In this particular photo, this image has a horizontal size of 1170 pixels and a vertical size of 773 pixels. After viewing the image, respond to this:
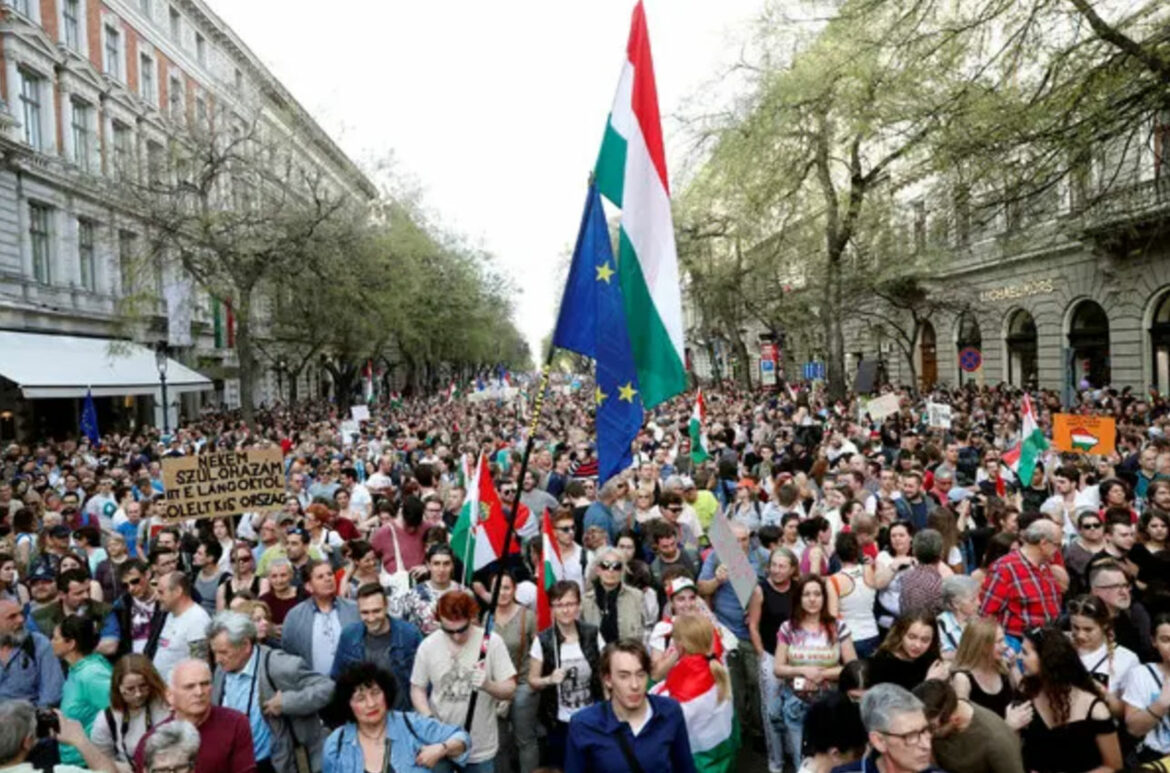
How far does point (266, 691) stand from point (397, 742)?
1097 millimetres

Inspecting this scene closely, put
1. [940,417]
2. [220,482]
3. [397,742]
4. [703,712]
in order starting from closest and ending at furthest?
[397,742], [703,712], [220,482], [940,417]

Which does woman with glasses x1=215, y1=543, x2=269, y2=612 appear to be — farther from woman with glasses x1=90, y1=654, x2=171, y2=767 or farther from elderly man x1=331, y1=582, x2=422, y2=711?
woman with glasses x1=90, y1=654, x2=171, y2=767

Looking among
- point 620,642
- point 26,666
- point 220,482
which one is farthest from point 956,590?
point 220,482

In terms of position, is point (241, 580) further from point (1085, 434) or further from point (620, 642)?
point (1085, 434)

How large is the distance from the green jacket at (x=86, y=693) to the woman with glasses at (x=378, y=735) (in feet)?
5.39

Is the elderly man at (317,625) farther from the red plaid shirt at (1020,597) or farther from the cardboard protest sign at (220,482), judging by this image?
the red plaid shirt at (1020,597)

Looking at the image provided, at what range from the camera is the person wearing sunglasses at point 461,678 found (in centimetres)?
465

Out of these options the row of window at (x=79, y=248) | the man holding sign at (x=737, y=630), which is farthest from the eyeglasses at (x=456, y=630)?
the row of window at (x=79, y=248)

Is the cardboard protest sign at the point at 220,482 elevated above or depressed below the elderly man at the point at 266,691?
above

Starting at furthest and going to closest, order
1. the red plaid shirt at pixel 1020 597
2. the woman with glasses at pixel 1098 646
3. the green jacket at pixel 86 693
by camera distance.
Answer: the red plaid shirt at pixel 1020 597 → the green jacket at pixel 86 693 → the woman with glasses at pixel 1098 646

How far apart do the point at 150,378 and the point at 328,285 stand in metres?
7.40

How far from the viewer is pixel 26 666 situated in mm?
5238

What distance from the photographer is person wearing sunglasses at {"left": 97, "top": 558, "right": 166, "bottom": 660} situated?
5.77 m

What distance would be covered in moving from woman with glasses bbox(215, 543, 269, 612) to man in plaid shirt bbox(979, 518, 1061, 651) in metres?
5.06
